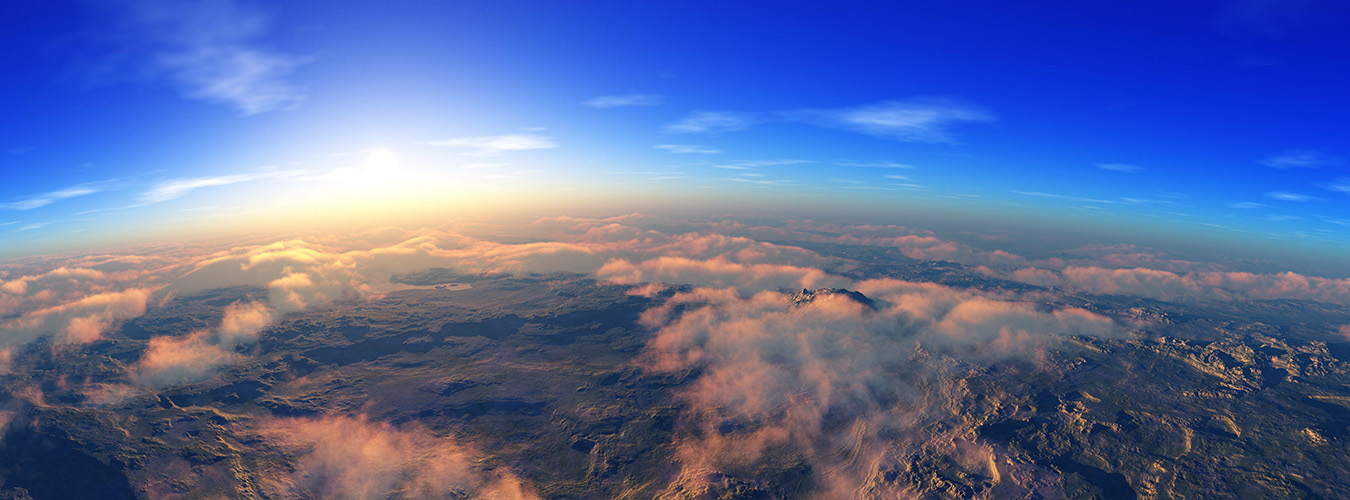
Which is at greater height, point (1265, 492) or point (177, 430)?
point (177, 430)

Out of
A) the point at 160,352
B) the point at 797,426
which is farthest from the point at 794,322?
the point at 160,352

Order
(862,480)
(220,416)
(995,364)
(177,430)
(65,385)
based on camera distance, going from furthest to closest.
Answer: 1. (995,364)
2. (65,385)
3. (220,416)
4. (177,430)
5. (862,480)

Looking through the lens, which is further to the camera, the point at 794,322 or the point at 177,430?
the point at 794,322

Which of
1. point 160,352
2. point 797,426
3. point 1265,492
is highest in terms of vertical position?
point 160,352

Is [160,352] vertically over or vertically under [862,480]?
over

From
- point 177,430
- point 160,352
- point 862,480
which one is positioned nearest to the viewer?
point 862,480

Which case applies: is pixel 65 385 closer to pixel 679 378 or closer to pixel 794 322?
pixel 679 378

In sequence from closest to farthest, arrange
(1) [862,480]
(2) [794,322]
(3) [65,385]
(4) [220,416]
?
(1) [862,480] → (4) [220,416] → (3) [65,385] → (2) [794,322]

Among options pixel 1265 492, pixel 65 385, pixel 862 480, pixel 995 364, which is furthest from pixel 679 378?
pixel 65 385

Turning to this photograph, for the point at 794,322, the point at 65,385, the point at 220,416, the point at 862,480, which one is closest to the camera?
the point at 862,480

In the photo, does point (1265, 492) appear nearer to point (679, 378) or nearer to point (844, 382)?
point (844, 382)
